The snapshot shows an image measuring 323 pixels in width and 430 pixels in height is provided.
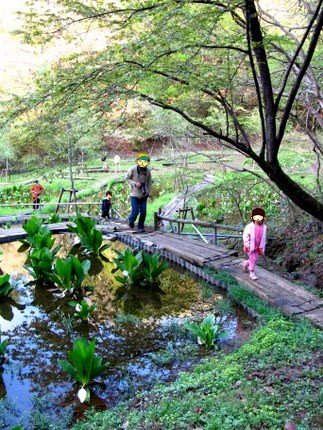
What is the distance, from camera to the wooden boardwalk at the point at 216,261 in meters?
4.70

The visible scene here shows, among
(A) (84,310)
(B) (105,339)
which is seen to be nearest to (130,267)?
(A) (84,310)

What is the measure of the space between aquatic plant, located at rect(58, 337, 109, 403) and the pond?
0.11 meters

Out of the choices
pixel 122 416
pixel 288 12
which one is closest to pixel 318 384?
pixel 122 416

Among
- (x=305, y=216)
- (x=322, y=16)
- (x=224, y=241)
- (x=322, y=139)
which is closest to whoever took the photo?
(x=322, y=16)

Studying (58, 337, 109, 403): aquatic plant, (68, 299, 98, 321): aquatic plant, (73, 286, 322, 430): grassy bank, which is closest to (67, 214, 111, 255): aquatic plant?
(68, 299, 98, 321): aquatic plant

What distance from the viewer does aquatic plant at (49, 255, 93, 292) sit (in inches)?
221

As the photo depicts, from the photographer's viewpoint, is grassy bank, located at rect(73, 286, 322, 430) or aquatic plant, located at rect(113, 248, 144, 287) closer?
grassy bank, located at rect(73, 286, 322, 430)

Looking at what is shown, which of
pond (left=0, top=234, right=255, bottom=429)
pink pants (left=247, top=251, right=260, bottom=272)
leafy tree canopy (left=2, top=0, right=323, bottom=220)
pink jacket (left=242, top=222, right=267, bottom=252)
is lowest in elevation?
pond (left=0, top=234, right=255, bottom=429)

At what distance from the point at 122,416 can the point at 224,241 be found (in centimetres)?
668

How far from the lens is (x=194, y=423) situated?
2602 millimetres

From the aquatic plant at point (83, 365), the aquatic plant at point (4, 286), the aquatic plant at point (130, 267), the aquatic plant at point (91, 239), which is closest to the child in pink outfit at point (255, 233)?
the aquatic plant at point (130, 267)

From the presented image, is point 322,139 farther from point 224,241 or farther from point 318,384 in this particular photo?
point 318,384

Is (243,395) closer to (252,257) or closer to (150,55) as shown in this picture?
(252,257)

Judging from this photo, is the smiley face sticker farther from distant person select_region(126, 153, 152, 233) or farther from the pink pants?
the pink pants
